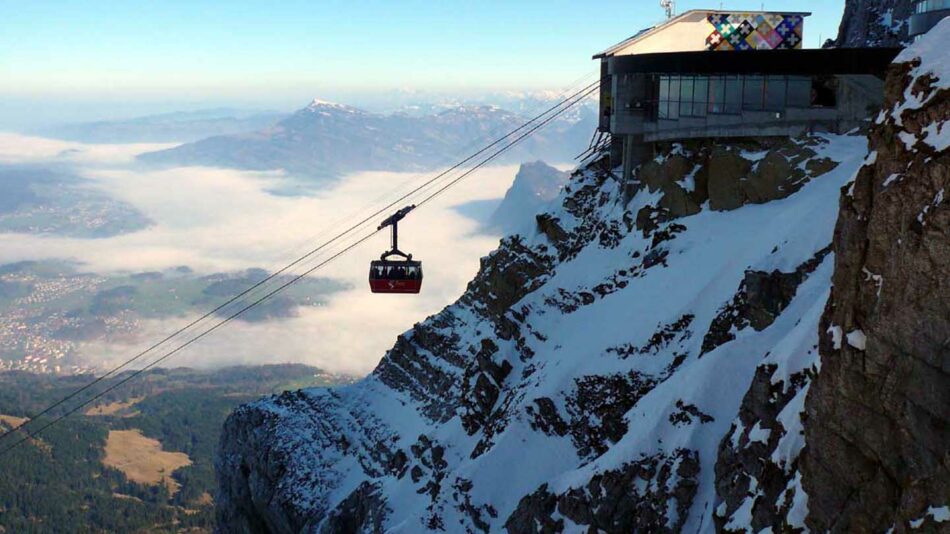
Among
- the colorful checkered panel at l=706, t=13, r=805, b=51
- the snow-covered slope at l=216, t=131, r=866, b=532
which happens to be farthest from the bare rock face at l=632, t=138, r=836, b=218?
the colorful checkered panel at l=706, t=13, r=805, b=51

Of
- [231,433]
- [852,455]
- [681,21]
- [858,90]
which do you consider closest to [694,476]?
[852,455]

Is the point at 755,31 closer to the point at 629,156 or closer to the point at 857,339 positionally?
the point at 629,156

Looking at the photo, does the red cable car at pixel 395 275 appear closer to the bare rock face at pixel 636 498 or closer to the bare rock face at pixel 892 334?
the bare rock face at pixel 636 498

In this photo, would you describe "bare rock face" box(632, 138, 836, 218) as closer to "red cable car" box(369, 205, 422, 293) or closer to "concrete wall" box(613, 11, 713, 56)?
"concrete wall" box(613, 11, 713, 56)

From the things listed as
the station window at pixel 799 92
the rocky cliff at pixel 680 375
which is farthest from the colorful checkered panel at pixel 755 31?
the rocky cliff at pixel 680 375

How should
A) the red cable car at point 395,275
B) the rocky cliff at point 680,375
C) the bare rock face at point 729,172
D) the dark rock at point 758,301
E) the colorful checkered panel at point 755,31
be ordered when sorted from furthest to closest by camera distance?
the colorful checkered panel at point 755,31
the red cable car at point 395,275
the bare rock face at point 729,172
the dark rock at point 758,301
the rocky cliff at point 680,375

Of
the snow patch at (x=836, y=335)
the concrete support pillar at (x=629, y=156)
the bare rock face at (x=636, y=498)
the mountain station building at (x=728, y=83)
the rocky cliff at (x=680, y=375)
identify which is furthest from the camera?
the concrete support pillar at (x=629, y=156)

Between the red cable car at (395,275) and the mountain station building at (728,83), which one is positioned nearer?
the mountain station building at (728,83)
